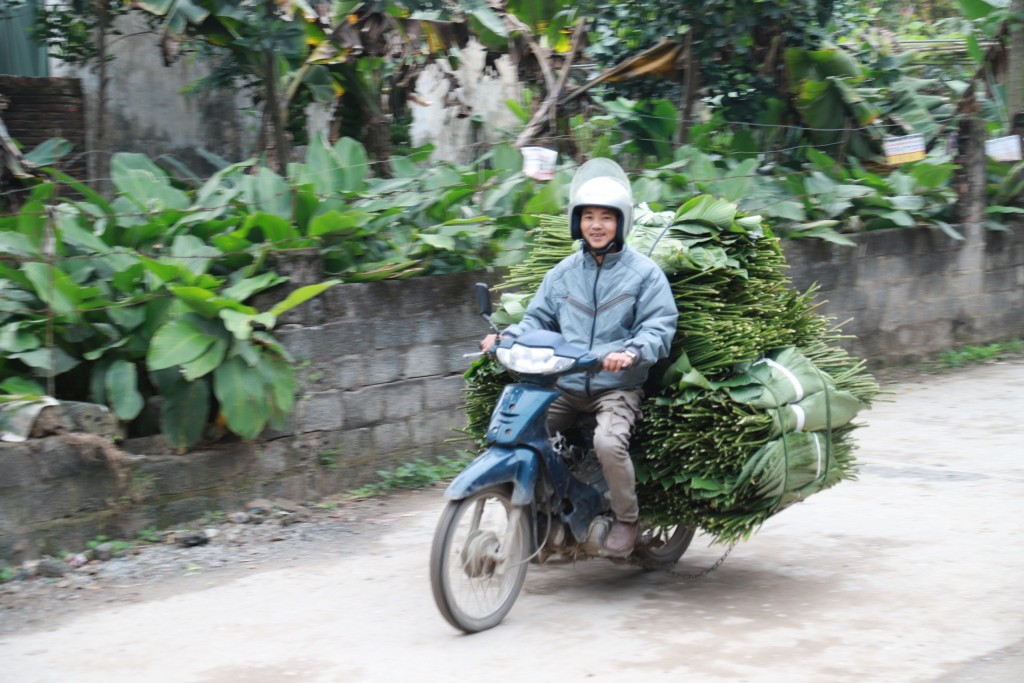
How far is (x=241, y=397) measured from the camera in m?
5.79

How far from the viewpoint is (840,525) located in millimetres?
5816

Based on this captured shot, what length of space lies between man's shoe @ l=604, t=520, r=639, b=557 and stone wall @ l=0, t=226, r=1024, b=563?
7.63 ft

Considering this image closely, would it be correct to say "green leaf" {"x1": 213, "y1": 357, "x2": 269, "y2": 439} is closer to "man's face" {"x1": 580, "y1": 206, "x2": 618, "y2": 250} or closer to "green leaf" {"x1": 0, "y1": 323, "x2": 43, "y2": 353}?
"green leaf" {"x1": 0, "y1": 323, "x2": 43, "y2": 353}

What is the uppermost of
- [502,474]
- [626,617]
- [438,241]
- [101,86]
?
[101,86]

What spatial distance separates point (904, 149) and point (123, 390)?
7.11 meters

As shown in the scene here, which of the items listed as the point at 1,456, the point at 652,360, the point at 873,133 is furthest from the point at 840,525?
the point at 873,133

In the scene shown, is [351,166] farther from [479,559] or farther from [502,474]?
[479,559]

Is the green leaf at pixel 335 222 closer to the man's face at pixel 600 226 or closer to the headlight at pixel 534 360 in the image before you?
the man's face at pixel 600 226

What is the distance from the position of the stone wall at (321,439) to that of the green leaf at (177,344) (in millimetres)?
471

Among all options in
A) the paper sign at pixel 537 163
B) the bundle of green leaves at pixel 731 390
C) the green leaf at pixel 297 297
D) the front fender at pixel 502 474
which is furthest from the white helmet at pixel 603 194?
the paper sign at pixel 537 163

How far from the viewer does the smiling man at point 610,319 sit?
14.7 ft

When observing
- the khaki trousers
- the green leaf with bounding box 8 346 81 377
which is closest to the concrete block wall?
the khaki trousers

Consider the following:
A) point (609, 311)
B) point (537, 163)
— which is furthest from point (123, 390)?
point (537, 163)

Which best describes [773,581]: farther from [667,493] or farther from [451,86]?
[451,86]
